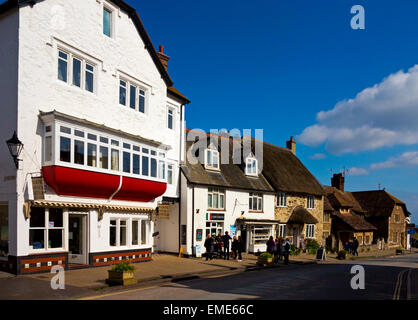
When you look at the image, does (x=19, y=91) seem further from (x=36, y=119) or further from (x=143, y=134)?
(x=143, y=134)

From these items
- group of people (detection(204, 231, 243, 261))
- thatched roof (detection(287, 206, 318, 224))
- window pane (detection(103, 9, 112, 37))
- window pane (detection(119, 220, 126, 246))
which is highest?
window pane (detection(103, 9, 112, 37))

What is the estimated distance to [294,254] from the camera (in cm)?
3300

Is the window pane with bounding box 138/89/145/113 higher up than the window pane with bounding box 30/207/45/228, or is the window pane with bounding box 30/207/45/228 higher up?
the window pane with bounding box 138/89/145/113

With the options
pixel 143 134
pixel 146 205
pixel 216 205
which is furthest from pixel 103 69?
pixel 216 205

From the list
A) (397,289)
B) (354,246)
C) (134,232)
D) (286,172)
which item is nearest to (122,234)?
(134,232)

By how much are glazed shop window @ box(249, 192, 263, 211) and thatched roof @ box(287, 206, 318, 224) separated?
13.8 ft

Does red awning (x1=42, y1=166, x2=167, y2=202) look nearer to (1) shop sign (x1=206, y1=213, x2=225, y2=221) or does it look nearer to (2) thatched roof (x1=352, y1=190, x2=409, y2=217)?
(1) shop sign (x1=206, y1=213, x2=225, y2=221)

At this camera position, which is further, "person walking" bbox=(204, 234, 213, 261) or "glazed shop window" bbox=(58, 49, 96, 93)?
"person walking" bbox=(204, 234, 213, 261)

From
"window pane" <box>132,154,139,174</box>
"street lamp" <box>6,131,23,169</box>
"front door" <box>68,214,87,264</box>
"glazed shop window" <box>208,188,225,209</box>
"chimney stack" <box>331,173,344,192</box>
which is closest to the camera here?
"street lamp" <box>6,131,23,169</box>

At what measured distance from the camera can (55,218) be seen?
16.6 m

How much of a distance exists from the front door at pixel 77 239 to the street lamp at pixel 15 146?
4161mm

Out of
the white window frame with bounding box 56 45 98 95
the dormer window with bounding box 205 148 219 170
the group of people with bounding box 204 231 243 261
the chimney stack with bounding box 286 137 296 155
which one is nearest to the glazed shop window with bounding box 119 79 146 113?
the white window frame with bounding box 56 45 98 95

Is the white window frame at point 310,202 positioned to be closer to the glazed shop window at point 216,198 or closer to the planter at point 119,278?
the glazed shop window at point 216,198

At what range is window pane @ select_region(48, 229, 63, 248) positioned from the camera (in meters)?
16.2
